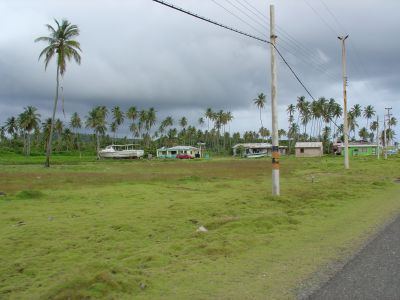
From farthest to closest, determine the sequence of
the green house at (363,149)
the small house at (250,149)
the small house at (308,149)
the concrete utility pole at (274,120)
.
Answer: the small house at (250,149) → the green house at (363,149) → the small house at (308,149) → the concrete utility pole at (274,120)

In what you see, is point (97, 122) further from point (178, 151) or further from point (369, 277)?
point (369, 277)

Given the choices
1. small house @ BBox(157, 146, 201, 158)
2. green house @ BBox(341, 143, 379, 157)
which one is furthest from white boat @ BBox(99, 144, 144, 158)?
green house @ BBox(341, 143, 379, 157)

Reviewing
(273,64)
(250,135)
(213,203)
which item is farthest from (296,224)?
(250,135)

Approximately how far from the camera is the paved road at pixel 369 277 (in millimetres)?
5602

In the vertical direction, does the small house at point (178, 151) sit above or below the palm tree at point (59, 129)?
below

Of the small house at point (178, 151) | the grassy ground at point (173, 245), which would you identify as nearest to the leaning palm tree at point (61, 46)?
the grassy ground at point (173, 245)

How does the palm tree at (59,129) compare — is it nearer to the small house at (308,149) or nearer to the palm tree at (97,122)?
the palm tree at (97,122)

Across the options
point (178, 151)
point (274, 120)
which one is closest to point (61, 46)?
point (274, 120)

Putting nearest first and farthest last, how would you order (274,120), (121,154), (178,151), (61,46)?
(274,120) < (61,46) < (121,154) < (178,151)

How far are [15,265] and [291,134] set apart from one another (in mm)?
133201

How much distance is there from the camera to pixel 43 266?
25.9ft

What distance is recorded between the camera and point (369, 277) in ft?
20.8

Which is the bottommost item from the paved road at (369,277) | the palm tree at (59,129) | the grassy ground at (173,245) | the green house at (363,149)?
the grassy ground at (173,245)

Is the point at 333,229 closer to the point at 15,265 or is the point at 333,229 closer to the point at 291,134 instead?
the point at 15,265
